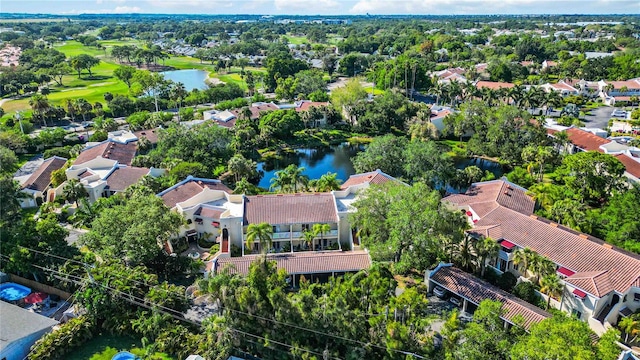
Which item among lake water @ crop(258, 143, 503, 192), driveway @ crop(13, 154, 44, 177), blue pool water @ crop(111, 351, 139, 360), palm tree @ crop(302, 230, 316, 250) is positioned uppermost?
palm tree @ crop(302, 230, 316, 250)

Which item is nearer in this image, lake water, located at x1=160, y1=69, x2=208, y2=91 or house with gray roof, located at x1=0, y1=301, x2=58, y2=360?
house with gray roof, located at x1=0, y1=301, x2=58, y2=360

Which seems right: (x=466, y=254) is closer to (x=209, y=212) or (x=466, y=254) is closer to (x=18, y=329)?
(x=209, y=212)

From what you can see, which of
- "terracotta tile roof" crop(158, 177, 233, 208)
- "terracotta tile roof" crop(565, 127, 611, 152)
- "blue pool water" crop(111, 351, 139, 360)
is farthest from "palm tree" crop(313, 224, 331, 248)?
"terracotta tile roof" crop(565, 127, 611, 152)

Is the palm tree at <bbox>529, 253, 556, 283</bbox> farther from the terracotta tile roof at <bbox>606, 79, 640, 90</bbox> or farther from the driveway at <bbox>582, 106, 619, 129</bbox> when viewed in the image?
the terracotta tile roof at <bbox>606, 79, 640, 90</bbox>

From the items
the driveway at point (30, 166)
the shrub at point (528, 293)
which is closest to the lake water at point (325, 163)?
the shrub at point (528, 293)

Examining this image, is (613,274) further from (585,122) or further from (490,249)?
(585,122)

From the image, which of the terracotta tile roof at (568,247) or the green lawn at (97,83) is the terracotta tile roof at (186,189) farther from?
the green lawn at (97,83)
